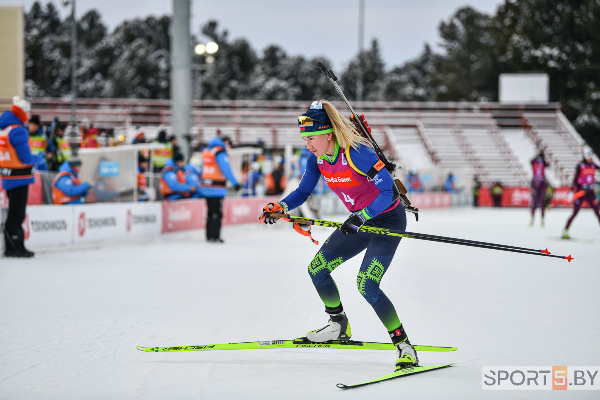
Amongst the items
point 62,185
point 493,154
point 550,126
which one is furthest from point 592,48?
point 62,185

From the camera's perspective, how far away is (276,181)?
738 inches

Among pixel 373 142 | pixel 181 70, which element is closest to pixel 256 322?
pixel 373 142

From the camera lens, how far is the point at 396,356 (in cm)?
438

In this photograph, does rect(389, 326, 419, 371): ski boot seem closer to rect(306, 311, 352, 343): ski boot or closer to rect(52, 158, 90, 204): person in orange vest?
rect(306, 311, 352, 343): ski boot

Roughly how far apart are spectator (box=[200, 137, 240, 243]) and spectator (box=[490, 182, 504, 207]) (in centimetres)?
2317

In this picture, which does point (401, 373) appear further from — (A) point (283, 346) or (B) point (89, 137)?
(B) point (89, 137)

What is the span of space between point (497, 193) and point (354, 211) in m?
29.8

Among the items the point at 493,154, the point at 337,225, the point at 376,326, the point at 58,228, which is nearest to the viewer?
→ the point at 337,225

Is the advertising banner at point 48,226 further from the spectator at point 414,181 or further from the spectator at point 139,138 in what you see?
the spectator at point 414,181

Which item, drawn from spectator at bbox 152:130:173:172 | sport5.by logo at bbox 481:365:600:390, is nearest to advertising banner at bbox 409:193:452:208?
spectator at bbox 152:130:173:172

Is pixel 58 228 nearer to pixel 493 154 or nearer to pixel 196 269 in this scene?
pixel 196 269

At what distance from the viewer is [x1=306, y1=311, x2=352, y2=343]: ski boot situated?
4.42 metres

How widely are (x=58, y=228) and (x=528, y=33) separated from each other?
44.0 meters

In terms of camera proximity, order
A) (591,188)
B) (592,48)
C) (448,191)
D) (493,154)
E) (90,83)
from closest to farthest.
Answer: (591,188)
(448,191)
(493,154)
(592,48)
(90,83)
